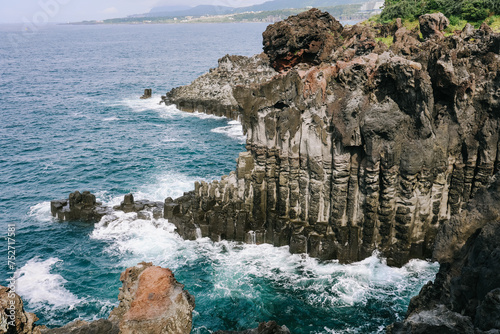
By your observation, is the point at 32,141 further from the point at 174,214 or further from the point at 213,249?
the point at 213,249

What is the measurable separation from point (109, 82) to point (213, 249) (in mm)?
98712

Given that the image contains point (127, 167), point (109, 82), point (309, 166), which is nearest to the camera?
point (309, 166)

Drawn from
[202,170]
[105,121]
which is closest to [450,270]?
[202,170]

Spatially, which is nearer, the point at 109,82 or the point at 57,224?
the point at 57,224

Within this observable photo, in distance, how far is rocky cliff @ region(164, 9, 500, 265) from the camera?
2895cm

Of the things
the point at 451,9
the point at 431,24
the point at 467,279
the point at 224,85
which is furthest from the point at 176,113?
the point at 467,279

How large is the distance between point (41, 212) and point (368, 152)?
3204cm

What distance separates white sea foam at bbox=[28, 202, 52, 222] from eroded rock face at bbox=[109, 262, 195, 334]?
31.9 m

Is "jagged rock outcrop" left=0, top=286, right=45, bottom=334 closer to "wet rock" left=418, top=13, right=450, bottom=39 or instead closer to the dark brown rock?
the dark brown rock

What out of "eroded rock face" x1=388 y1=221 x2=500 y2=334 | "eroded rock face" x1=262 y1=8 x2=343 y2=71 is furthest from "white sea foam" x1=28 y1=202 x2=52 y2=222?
"eroded rock face" x1=388 y1=221 x2=500 y2=334

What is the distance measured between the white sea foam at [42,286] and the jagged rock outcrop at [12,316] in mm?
16065

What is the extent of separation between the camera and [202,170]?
53688 millimetres

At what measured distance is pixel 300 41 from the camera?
49438 mm

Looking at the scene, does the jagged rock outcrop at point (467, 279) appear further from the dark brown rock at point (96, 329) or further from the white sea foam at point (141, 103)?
the white sea foam at point (141, 103)
